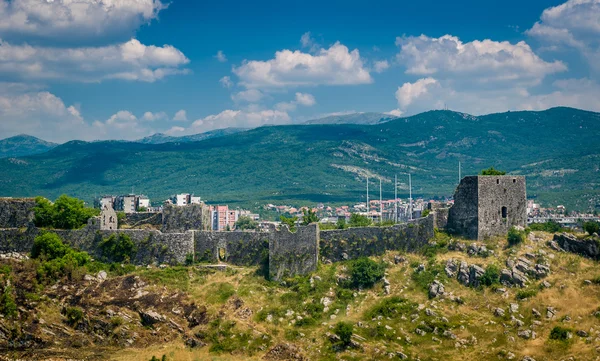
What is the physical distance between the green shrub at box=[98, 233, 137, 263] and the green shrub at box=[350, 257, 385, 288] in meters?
17.2

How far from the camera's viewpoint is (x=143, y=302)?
60.3 metres

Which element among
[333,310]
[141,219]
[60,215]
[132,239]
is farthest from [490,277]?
[60,215]

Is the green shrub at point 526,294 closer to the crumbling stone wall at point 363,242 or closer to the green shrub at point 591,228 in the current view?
the green shrub at point 591,228

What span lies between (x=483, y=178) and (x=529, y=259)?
24.9 feet

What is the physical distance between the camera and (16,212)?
2758 inches

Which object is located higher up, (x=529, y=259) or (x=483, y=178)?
(x=483, y=178)

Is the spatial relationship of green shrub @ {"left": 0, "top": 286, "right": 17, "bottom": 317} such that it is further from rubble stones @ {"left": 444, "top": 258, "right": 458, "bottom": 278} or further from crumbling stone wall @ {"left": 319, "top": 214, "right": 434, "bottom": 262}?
rubble stones @ {"left": 444, "top": 258, "right": 458, "bottom": 278}

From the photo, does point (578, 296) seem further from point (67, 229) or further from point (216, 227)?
point (216, 227)

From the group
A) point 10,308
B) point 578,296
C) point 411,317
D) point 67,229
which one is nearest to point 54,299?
point 10,308

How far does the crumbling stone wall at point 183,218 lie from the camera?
70.3 m

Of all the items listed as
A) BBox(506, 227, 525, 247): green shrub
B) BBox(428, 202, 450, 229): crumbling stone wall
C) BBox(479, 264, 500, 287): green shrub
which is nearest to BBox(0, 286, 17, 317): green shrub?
BBox(479, 264, 500, 287): green shrub

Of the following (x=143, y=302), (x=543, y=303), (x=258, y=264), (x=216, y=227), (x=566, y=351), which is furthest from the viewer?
(x=216, y=227)

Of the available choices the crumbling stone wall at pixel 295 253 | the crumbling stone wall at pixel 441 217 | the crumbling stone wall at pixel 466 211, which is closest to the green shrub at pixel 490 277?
the crumbling stone wall at pixel 466 211

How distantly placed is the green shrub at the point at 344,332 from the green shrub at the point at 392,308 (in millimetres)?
2515
